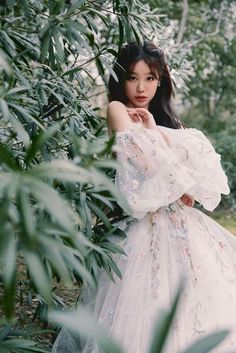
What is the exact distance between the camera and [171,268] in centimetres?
206

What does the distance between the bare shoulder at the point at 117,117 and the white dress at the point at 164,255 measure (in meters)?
0.04

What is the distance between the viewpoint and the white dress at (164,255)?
1.97m

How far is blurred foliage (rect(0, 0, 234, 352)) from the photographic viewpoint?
0.86 m

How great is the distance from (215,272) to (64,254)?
108 cm

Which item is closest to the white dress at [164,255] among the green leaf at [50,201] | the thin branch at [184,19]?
A: the green leaf at [50,201]

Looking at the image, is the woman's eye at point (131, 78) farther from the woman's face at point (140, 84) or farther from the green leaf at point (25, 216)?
the green leaf at point (25, 216)

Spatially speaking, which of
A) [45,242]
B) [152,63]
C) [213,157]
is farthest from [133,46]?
[45,242]

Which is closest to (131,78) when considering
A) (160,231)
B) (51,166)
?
(160,231)

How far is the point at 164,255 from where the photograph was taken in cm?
209

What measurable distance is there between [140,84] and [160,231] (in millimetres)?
585

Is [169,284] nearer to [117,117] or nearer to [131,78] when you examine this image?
[117,117]

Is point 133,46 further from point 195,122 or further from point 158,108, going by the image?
point 195,122

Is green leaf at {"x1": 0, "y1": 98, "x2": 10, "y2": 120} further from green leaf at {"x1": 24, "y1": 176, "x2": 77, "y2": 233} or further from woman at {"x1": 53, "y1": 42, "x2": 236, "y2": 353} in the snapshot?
woman at {"x1": 53, "y1": 42, "x2": 236, "y2": 353}

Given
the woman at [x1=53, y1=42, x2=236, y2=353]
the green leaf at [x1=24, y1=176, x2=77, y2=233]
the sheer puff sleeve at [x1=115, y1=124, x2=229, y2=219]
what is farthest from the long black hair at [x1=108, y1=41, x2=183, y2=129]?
the green leaf at [x1=24, y1=176, x2=77, y2=233]
